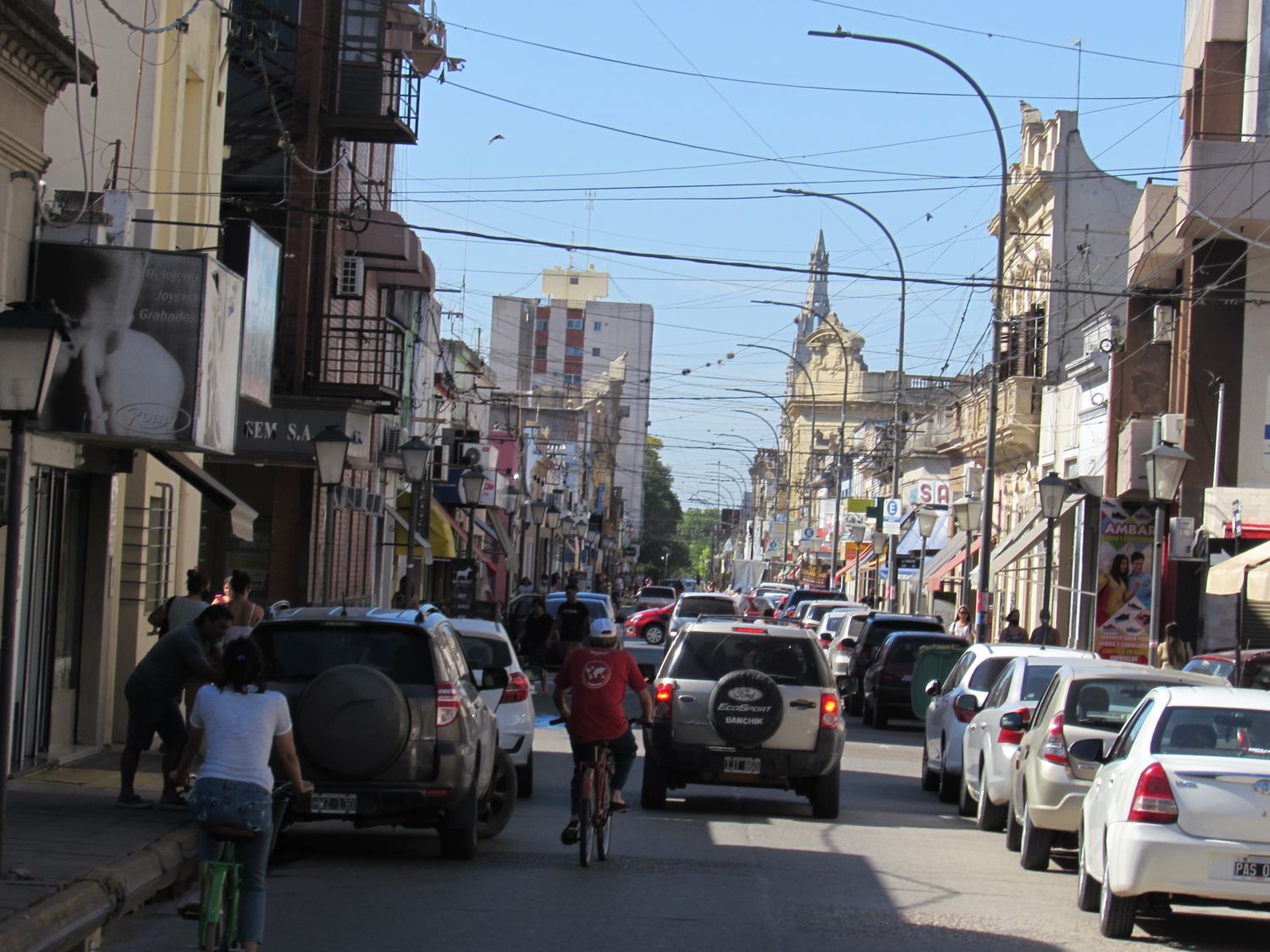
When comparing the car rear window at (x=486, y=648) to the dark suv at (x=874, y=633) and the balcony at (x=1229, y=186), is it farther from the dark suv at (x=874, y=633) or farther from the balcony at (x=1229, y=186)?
the balcony at (x=1229, y=186)

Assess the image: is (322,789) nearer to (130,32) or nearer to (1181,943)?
(1181,943)

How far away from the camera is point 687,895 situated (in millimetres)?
11305

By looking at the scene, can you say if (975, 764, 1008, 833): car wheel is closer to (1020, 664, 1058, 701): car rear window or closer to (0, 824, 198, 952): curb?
(1020, 664, 1058, 701): car rear window

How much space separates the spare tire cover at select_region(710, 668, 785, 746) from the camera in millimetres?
15680

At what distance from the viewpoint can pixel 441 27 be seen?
3181cm

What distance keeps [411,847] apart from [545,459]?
236ft

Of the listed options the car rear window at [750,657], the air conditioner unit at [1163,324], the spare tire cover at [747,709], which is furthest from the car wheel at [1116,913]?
the air conditioner unit at [1163,324]

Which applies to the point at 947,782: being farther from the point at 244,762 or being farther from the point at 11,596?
the point at 244,762

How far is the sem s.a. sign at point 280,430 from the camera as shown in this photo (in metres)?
30.0

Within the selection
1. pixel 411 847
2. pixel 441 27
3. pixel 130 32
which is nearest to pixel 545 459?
pixel 441 27

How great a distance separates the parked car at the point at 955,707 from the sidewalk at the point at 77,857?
8.00m

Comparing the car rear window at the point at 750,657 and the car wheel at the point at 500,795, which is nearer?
the car wheel at the point at 500,795

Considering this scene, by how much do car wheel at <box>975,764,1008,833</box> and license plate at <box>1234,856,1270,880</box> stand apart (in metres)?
6.31

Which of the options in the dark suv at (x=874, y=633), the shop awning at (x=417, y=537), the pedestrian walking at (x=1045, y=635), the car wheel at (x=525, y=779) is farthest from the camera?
the shop awning at (x=417, y=537)
